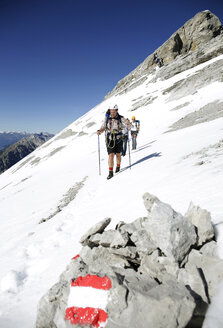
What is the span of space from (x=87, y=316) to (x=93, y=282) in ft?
1.16

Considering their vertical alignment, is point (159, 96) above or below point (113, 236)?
above

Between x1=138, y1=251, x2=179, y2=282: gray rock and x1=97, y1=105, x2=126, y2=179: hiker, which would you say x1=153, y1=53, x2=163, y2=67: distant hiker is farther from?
x1=138, y1=251, x2=179, y2=282: gray rock

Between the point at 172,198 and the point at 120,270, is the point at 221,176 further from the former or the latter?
the point at 120,270

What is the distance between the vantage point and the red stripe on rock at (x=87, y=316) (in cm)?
219

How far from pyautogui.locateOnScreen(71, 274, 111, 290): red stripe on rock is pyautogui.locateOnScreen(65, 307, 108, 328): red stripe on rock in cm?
25

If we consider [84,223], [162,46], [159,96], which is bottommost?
[84,223]

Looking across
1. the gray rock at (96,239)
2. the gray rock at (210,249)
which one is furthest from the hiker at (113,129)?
the gray rock at (210,249)

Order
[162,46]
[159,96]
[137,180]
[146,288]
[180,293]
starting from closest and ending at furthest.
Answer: [180,293], [146,288], [137,180], [159,96], [162,46]

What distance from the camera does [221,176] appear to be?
520 cm

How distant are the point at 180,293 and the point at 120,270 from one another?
0.93 meters

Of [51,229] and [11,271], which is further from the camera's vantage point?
[51,229]

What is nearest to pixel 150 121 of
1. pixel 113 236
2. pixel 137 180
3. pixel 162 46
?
pixel 137 180

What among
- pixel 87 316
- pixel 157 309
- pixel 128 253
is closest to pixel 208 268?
pixel 157 309

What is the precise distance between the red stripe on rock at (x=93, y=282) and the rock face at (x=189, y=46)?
189 ft
